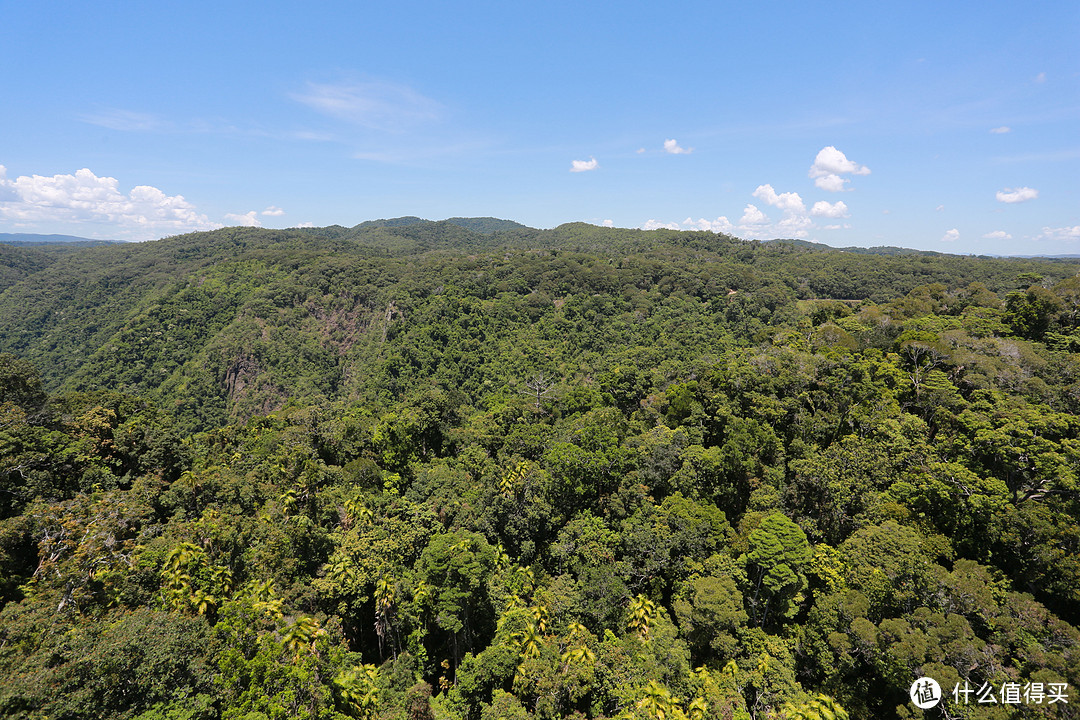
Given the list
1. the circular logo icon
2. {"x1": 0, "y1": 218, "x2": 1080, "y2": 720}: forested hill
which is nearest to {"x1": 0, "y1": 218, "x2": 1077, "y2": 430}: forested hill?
{"x1": 0, "y1": 218, "x2": 1080, "y2": 720}: forested hill

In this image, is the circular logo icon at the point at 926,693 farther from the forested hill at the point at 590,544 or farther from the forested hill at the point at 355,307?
the forested hill at the point at 355,307

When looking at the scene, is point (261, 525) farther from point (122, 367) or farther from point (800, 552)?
point (122, 367)

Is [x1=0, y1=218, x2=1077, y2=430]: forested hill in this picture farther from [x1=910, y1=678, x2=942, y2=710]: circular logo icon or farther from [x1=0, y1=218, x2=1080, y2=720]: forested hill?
[x1=910, y1=678, x2=942, y2=710]: circular logo icon

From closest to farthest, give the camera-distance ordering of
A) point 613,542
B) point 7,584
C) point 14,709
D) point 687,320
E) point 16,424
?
point 14,709
point 7,584
point 16,424
point 613,542
point 687,320

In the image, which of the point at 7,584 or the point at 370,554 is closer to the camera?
the point at 7,584

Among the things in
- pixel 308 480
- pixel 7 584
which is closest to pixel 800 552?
pixel 308 480

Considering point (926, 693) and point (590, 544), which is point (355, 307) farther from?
point (926, 693)

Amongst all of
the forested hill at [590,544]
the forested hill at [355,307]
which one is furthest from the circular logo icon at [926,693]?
the forested hill at [355,307]
